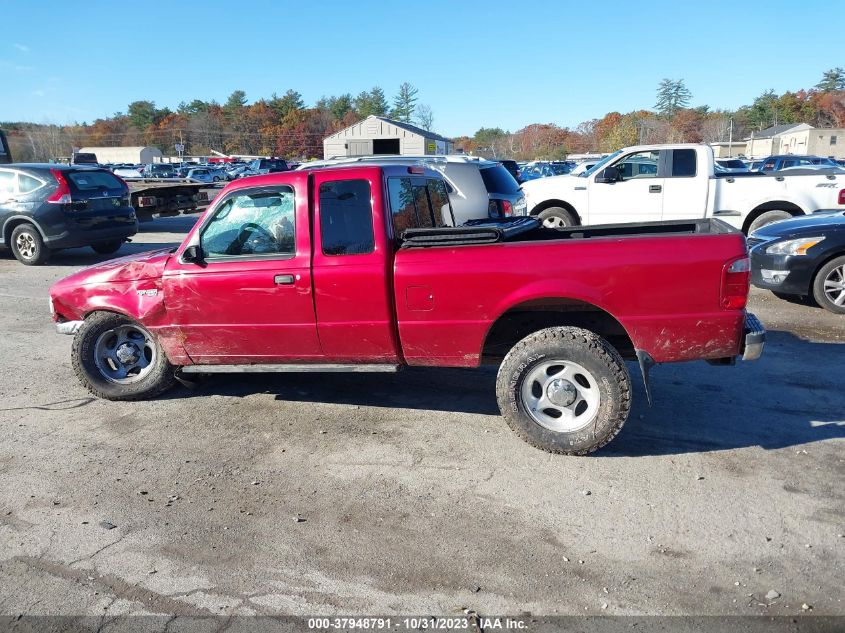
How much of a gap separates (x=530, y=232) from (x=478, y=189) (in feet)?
18.2

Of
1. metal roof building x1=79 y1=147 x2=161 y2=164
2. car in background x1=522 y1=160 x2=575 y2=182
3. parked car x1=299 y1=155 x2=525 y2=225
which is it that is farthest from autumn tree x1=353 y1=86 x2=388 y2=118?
parked car x1=299 y1=155 x2=525 y2=225

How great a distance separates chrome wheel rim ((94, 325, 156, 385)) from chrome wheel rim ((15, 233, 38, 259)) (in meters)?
8.14

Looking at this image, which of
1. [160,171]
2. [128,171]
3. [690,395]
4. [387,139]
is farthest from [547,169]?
Result: [690,395]

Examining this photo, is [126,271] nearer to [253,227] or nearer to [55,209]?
[253,227]

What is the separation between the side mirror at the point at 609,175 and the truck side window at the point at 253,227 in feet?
28.3

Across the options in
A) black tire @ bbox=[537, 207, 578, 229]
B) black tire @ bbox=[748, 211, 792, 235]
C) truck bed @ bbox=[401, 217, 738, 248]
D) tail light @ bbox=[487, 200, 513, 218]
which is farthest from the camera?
black tire @ bbox=[537, 207, 578, 229]

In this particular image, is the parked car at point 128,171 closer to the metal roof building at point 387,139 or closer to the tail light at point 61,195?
the metal roof building at point 387,139

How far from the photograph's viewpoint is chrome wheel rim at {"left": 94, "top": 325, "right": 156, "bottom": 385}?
5.67 m

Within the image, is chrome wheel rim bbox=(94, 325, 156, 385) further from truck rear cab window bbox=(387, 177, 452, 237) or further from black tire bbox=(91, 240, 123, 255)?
black tire bbox=(91, 240, 123, 255)

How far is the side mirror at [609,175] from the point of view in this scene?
1226 cm

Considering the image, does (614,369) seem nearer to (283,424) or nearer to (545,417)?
(545,417)

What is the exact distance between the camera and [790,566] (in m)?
3.25

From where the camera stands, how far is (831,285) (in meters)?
8.05

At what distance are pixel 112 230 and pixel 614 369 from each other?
11.0 m
